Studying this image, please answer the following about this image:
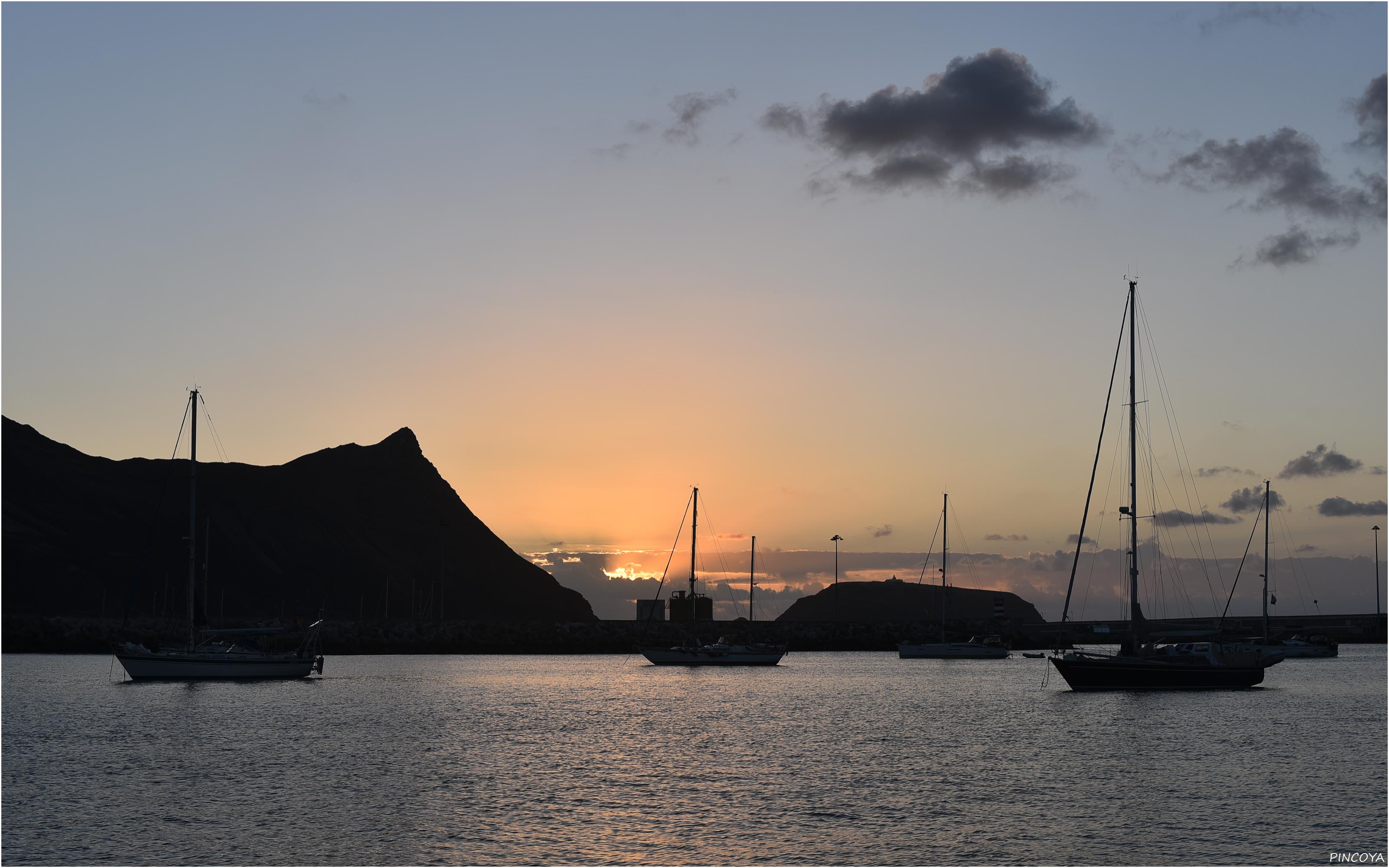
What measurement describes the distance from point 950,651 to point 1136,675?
7224 centimetres

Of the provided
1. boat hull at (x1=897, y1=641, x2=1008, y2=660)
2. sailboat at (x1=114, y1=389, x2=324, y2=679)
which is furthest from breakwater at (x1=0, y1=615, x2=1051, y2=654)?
sailboat at (x1=114, y1=389, x2=324, y2=679)

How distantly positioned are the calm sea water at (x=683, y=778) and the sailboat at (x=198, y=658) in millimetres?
3797

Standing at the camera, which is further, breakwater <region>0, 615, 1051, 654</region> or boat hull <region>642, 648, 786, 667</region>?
breakwater <region>0, 615, 1051, 654</region>

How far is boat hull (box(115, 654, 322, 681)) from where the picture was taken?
78625mm

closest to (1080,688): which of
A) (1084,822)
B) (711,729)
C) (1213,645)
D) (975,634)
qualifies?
(1213,645)

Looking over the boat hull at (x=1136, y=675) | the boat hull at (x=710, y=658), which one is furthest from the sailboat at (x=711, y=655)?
the boat hull at (x=1136, y=675)

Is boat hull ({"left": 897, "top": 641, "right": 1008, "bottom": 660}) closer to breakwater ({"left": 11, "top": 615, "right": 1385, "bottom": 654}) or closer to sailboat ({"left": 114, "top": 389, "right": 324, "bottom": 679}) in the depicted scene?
breakwater ({"left": 11, "top": 615, "right": 1385, "bottom": 654})

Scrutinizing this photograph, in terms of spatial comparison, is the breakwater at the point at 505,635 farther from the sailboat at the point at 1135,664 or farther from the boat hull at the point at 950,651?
the sailboat at the point at 1135,664

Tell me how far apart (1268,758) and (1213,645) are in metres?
32.6

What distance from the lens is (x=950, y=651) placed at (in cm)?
13950

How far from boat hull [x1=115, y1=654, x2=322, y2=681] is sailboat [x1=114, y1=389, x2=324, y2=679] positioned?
0.09 ft

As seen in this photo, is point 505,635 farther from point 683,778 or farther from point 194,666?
point 683,778

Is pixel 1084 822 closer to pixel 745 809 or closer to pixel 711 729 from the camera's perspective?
A: pixel 745 809

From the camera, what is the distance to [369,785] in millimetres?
37375
